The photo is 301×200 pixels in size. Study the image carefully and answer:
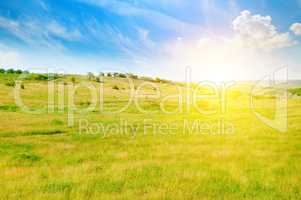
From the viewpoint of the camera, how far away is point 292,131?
60.7ft

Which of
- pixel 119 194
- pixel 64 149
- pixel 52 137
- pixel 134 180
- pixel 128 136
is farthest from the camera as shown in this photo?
pixel 128 136

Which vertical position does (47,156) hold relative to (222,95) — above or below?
below

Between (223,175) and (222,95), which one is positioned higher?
(222,95)

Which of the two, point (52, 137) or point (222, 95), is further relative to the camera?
point (222, 95)

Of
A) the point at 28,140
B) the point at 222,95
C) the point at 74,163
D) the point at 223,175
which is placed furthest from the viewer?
the point at 222,95

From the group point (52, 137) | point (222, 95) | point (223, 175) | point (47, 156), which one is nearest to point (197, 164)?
point (223, 175)

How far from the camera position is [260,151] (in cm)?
1241

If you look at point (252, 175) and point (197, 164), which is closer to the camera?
point (252, 175)

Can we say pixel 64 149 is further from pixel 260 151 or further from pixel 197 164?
pixel 260 151

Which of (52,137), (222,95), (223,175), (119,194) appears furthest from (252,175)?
(222,95)

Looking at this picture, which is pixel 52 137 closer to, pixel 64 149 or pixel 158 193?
pixel 64 149

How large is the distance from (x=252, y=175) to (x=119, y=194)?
4761 millimetres

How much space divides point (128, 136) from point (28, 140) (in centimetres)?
568

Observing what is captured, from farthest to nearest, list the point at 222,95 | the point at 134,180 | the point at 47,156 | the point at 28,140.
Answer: the point at 222,95 < the point at 28,140 < the point at 47,156 < the point at 134,180
